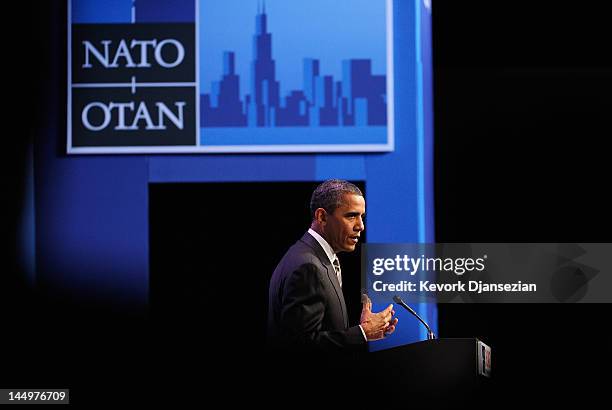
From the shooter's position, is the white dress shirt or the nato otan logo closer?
the white dress shirt

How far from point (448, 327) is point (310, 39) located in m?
1.59

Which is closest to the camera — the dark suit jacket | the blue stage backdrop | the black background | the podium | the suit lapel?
the podium

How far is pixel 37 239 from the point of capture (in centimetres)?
475

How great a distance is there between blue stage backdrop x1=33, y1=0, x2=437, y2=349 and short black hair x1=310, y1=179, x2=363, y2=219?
3.79ft

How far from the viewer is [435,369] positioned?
2.81 metres

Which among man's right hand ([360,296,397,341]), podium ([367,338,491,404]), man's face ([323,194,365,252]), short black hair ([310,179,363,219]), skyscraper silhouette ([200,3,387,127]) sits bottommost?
podium ([367,338,491,404])

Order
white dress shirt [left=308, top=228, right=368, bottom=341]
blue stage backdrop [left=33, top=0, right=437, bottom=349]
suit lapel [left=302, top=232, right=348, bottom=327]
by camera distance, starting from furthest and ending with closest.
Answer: blue stage backdrop [left=33, top=0, right=437, bottom=349]
white dress shirt [left=308, top=228, right=368, bottom=341]
suit lapel [left=302, top=232, right=348, bottom=327]

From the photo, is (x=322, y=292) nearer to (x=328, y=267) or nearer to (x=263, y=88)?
(x=328, y=267)

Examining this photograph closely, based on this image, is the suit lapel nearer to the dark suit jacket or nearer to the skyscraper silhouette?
the dark suit jacket

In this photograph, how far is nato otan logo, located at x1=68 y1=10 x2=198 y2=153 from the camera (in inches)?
189

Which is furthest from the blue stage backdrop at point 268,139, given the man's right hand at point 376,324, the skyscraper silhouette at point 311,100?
the man's right hand at point 376,324

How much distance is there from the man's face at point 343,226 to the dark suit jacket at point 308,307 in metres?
0.10

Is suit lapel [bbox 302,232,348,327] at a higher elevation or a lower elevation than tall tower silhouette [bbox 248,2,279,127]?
lower

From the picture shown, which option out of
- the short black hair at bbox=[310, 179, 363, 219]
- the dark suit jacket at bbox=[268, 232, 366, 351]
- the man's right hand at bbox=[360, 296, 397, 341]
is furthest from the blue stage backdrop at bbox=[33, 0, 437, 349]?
the man's right hand at bbox=[360, 296, 397, 341]
